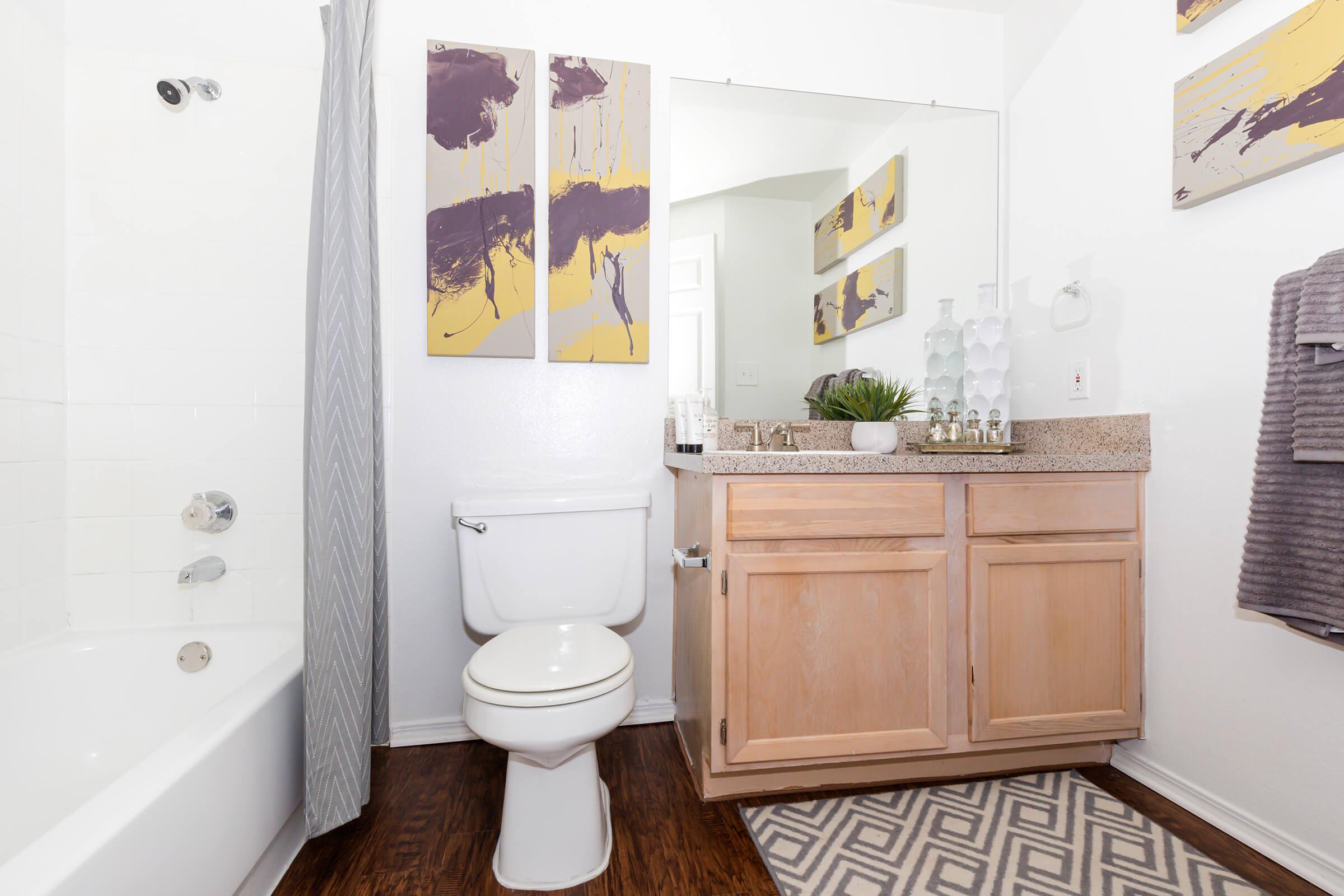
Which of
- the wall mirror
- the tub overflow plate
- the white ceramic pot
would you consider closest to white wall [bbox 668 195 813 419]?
the wall mirror

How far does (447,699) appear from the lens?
1.82 meters

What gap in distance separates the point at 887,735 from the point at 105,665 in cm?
188

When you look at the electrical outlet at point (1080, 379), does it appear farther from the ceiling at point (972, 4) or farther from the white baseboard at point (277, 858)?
→ the white baseboard at point (277, 858)

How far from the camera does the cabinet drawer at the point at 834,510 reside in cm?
141

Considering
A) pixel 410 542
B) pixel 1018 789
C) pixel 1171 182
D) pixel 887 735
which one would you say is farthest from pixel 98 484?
pixel 1171 182

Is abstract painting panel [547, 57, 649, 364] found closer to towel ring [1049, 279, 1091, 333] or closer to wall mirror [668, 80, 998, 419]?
wall mirror [668, 80, 998, 419]

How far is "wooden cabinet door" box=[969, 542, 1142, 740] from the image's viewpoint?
1.50 meters

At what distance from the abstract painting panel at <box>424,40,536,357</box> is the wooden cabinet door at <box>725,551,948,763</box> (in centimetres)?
100

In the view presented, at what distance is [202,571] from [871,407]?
6.20ft

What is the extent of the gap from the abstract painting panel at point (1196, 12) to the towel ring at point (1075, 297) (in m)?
0.61

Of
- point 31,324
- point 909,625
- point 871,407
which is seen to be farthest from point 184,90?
point 909,625

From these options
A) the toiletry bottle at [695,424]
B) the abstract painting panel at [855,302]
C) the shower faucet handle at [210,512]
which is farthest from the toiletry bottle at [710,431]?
the shower faucet handle at [210,512]

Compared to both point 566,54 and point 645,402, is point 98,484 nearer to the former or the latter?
point 645,402

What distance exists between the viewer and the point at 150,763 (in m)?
0.93
